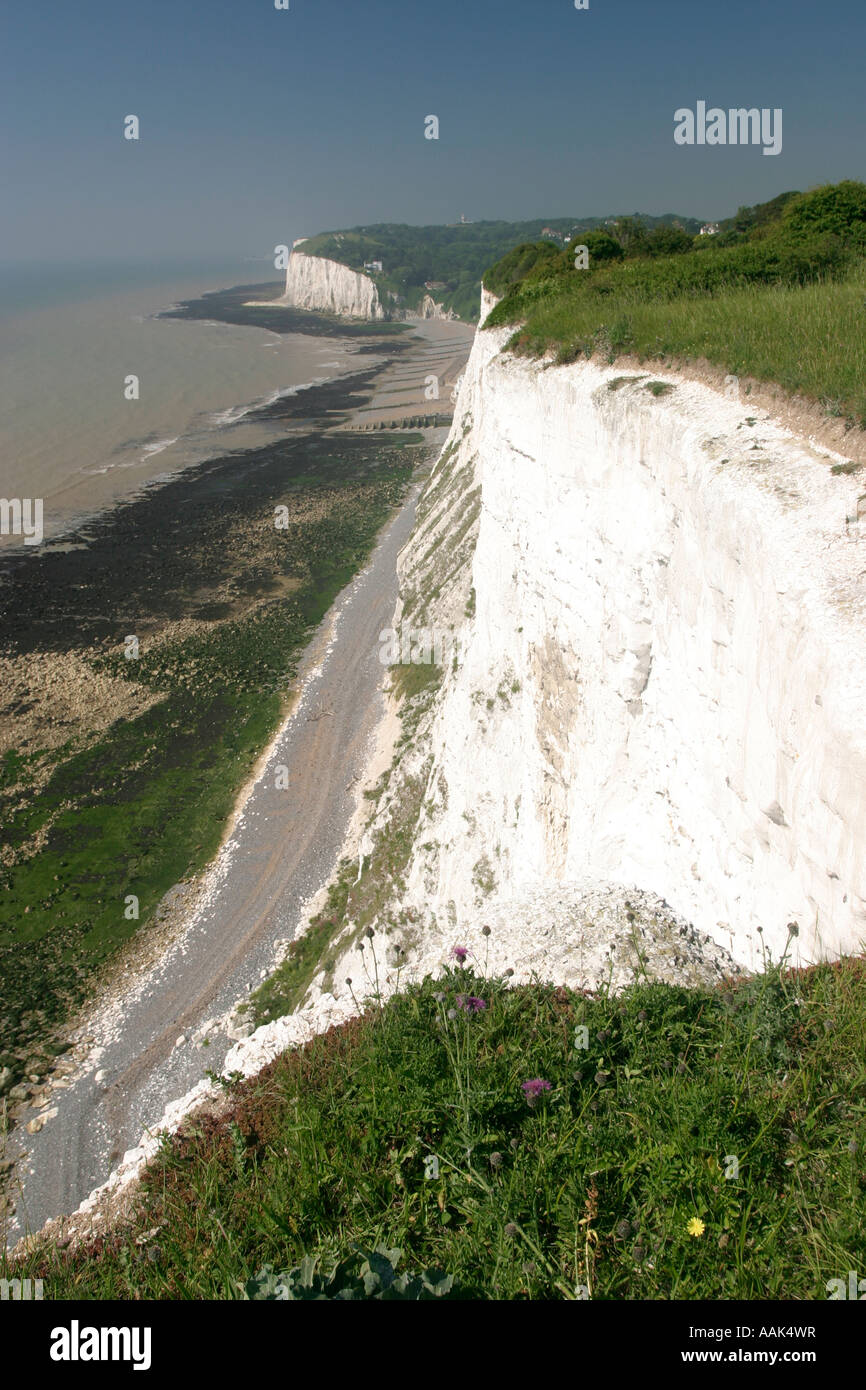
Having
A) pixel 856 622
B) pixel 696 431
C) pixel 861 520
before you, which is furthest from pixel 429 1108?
pixel 696 431

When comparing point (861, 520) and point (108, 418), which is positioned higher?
point (108, 418)

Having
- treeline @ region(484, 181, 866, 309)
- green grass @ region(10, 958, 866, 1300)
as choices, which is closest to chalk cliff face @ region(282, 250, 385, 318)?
treeline @ region(484, 181, 866, 309)

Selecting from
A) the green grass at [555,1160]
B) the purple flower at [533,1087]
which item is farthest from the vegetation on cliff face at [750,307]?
the purple flower at [533,1087]

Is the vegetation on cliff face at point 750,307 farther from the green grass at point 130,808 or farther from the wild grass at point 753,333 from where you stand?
the green grass at point 130,808

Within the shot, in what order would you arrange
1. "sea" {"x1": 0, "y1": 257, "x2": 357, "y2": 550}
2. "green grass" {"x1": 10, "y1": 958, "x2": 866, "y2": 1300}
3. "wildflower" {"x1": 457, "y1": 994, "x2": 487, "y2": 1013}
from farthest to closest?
"sea" {"x1": 0, "y1": 257, "x2": 357, "y2": 550}, "wildflower" {"x1": 457, "y1": 994, "x2": 487, "y2": 1013}, "green grass" {"x1": 10, "y1": 958, "x2": 866, "y2": 1300}

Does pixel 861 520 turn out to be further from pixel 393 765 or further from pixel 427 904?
pixel 393 765

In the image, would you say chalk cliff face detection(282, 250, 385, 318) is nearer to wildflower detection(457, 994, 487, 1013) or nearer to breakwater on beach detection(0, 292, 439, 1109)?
breakwater on beach detection(0, 292, 439, 1109)

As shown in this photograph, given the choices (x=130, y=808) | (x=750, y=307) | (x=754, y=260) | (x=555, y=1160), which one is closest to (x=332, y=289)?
(x=130, y=808)
